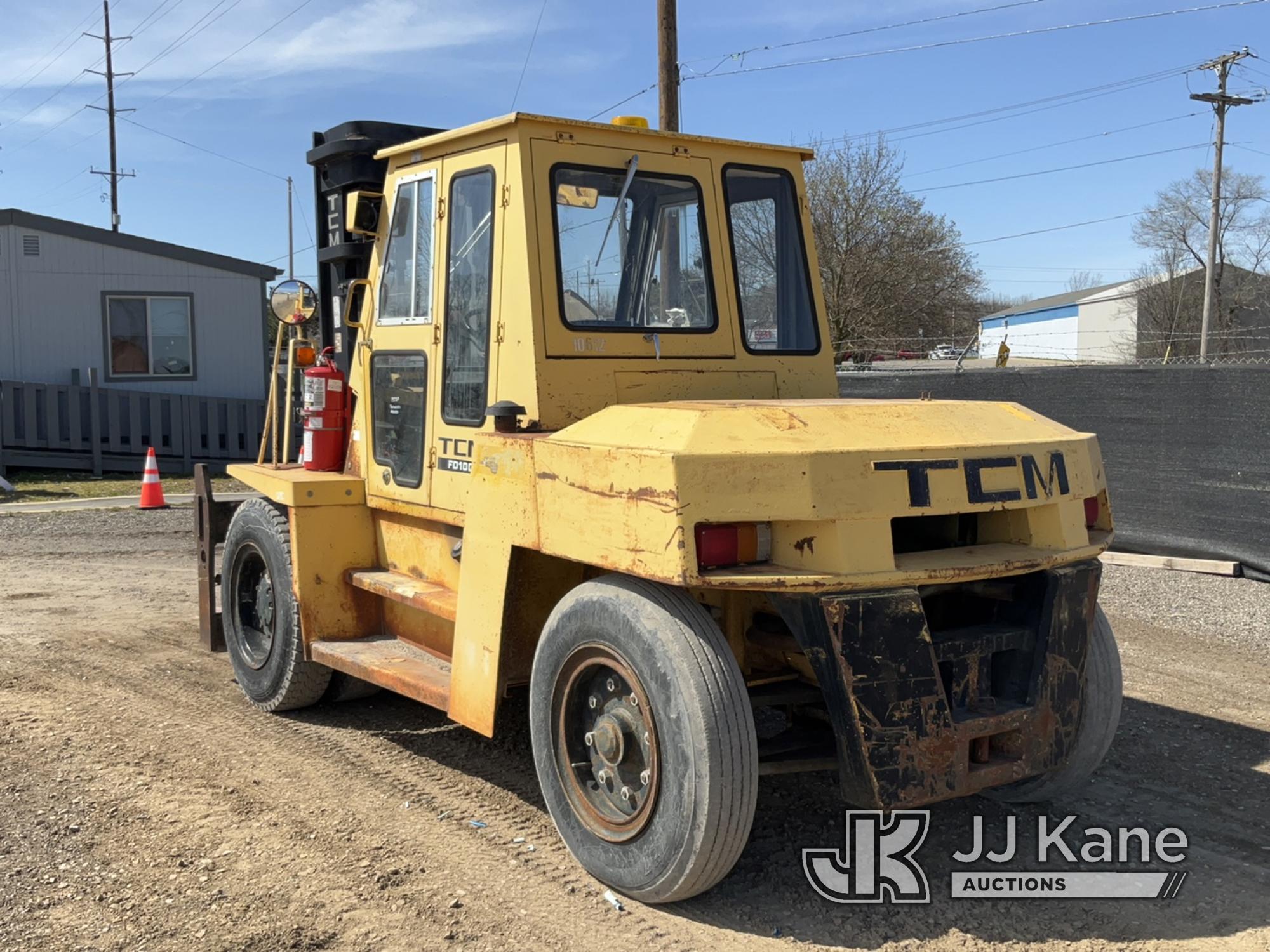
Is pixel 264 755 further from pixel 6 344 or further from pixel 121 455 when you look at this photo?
pixel 6 344

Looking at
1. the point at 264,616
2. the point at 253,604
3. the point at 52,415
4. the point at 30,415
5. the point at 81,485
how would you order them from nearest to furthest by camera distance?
the point at 264,616, the point at 253,604, the point at 81,485, the point at 30,415, the point at 52,415

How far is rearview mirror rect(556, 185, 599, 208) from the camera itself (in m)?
4.58

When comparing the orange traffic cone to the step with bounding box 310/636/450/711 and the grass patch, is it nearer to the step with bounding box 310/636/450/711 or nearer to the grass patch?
the grass patch

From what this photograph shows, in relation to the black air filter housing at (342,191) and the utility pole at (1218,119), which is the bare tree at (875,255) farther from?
the black air filter housing at (342,191)

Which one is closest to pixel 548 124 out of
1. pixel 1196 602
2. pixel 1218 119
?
pixel 1196 602

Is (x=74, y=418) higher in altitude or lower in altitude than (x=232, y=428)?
higher

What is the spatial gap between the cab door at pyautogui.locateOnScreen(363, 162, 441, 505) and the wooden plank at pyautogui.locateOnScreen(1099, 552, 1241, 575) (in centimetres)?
561

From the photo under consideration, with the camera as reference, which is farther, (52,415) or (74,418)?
(74,418)

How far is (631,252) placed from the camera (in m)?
4.82

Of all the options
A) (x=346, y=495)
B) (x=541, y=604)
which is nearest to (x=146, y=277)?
(x=346, y=495)

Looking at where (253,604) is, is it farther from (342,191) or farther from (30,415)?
(30,415)

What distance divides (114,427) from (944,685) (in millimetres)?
15775

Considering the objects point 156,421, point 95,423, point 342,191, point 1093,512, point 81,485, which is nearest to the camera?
point 1093,512

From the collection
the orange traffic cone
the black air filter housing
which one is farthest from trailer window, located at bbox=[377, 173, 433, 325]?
the orange traffic cone
